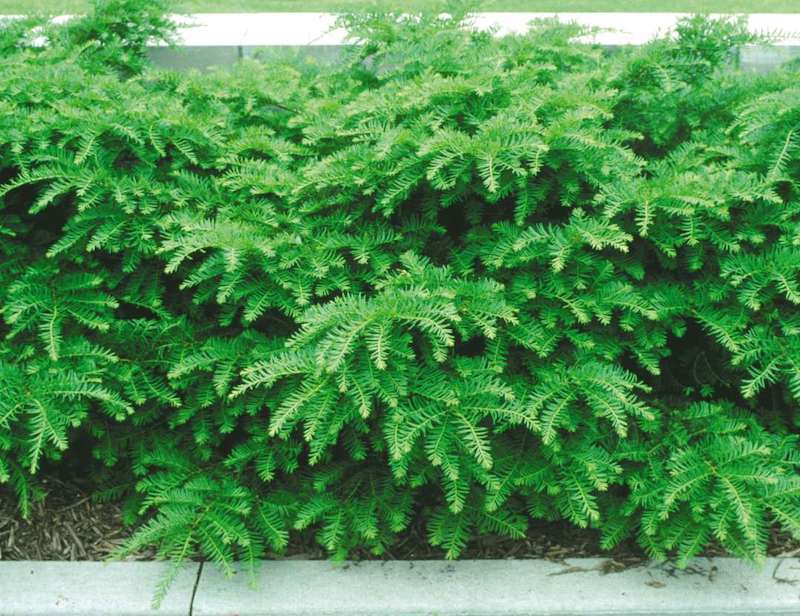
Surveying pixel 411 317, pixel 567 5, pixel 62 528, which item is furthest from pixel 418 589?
pixel 567 5

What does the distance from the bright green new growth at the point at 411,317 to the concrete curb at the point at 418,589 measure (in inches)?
5.1

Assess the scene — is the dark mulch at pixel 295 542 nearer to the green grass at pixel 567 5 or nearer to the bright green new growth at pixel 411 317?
the bright green new growth at pixel 411 317

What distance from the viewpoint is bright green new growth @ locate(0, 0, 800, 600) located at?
102 inches

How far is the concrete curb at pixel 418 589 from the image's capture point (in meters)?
2.63

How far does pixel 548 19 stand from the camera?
405 cm

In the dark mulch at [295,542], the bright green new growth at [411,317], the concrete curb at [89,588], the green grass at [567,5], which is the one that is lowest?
the dark mulch at [295,542]

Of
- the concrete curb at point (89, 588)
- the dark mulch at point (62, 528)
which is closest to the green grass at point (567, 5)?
the dark mulch at point (62, 528)

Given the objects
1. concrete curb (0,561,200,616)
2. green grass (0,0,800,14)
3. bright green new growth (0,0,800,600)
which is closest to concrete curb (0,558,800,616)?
concrete curb (0,561,200,616)

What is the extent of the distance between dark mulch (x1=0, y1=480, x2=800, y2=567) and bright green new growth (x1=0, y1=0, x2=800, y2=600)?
0.28ft

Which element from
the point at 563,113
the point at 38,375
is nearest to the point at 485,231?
the point at 563,113

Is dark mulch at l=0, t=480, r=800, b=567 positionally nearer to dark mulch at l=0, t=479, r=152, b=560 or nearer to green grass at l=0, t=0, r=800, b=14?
dark mulch at l=0, t=479, r=152, b=560

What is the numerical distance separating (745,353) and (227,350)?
70.2 inches

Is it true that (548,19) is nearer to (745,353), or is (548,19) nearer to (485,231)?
(485,231)

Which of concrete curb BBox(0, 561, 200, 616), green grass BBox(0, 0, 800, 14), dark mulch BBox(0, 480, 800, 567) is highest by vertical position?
green grass BBox(0, 0, 800, 14)
